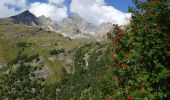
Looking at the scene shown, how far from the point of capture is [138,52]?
25.1 meters

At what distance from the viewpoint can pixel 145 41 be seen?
2520 cm

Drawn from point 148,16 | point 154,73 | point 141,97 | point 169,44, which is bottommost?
point 141,97

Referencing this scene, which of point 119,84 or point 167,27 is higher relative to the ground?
point 167,27

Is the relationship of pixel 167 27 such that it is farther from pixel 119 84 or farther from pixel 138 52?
pixel 119 84

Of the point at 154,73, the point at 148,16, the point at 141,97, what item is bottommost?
the point at 141,97

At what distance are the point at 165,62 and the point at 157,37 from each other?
6.96 ft

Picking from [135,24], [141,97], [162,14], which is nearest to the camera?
[141,97]

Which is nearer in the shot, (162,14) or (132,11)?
(162,14)

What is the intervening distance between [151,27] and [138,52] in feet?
6.52

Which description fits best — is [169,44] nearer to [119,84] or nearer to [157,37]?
[157,37]

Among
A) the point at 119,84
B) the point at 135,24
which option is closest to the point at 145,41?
the point at 135,24

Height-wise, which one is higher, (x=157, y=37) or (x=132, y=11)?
(x=132, y=11)

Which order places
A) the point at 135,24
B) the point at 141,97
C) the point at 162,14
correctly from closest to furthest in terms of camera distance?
the point at 141,97 → the point at 162,14 → the point at 135,24

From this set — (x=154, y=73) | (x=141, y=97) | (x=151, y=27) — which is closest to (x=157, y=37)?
(x=151, y=27)
